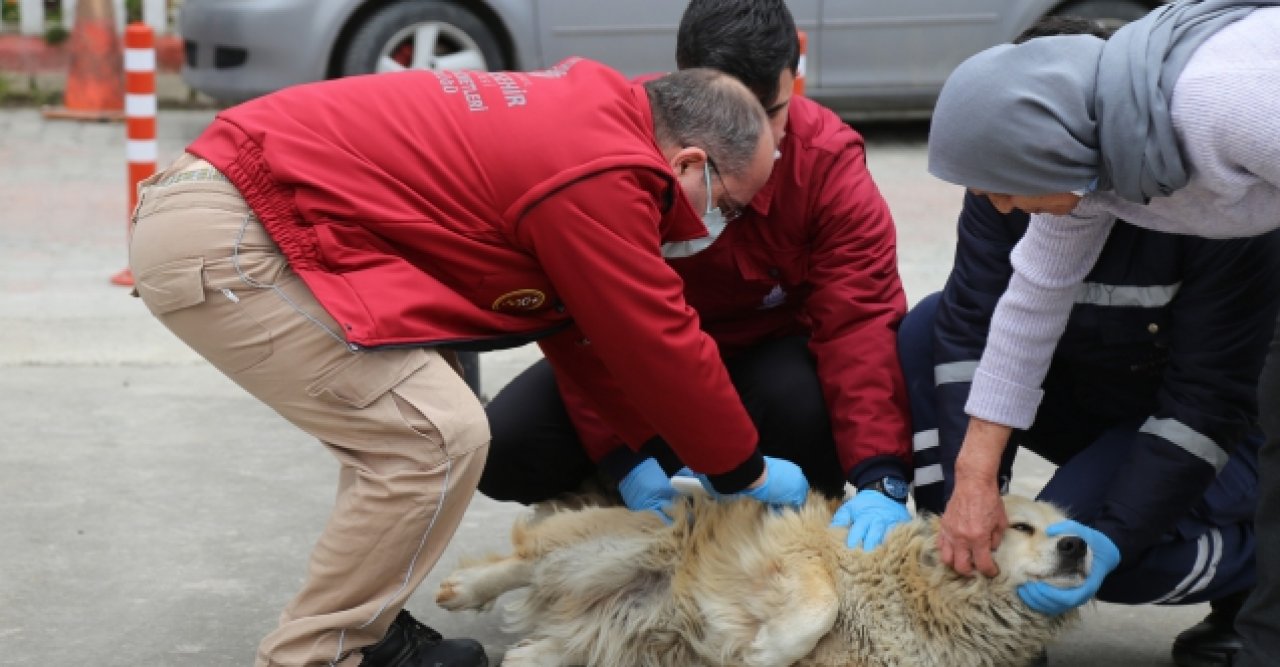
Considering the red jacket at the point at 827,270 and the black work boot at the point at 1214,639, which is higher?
the red jacket at the point at 827,270

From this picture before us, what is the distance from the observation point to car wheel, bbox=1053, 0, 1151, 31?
891cm

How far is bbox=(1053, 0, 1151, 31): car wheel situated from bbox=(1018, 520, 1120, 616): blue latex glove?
6.42 m

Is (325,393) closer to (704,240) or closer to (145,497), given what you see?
(704,240)

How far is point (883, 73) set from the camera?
352 inches

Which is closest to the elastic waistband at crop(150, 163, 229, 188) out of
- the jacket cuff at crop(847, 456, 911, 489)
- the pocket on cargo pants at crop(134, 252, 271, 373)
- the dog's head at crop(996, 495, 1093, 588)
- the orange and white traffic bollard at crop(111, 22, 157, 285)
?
the pocket on cargo pants at crop(134, 252, 271, 373)

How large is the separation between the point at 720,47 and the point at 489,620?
4.80 feet

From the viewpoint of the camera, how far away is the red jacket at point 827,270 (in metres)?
3.51

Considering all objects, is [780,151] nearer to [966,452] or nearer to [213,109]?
[966,452]

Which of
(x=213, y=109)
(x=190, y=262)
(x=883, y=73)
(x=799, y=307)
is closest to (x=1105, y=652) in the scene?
(x=799, y=307)

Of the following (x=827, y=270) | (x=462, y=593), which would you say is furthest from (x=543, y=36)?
(x=462, y=593)

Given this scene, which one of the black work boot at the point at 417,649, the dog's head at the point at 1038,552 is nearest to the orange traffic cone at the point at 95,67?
the black work boot at the point at 417,649

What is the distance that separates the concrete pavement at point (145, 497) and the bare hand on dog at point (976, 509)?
61cm

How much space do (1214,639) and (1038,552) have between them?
0.67 meters

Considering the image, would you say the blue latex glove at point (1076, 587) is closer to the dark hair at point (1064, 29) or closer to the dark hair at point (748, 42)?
the dark hair at point (1064, 29)
